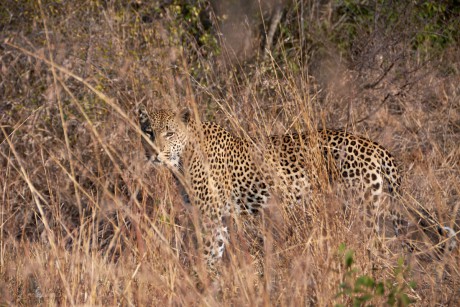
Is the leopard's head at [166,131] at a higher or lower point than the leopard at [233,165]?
higher

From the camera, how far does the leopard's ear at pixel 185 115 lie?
655 centimetres

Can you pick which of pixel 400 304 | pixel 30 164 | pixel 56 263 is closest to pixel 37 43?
pixel 30 164

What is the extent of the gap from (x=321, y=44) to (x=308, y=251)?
611 centimetres

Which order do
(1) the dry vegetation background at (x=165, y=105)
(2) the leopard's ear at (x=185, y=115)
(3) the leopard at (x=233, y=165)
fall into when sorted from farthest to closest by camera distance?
(2) the leopard's ear at (x=185, y=115) < (3) the leopard at (x=233, y=165) < (1) the dry vegetation background at (x=165, y=105)

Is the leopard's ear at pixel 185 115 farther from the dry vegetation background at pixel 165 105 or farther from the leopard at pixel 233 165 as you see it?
the dry vegetation background at pixel 165 105

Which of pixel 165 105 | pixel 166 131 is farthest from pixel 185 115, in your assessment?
pixel 165 105

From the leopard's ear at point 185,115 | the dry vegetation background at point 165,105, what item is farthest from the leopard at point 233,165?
the dry vegetation background at point 165,105

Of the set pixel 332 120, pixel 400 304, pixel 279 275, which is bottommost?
pixel 332 120

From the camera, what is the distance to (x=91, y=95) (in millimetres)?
7945

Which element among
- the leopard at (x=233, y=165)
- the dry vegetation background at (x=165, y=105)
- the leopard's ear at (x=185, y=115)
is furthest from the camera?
the leopard's ear at (x=185, y=115)

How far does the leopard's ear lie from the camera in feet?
21.5


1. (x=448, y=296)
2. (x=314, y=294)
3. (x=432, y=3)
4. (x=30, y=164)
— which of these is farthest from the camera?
(x=432, y=3)

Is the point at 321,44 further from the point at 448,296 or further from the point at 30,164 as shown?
the point at 448,296

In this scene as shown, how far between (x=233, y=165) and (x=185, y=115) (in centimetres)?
68
